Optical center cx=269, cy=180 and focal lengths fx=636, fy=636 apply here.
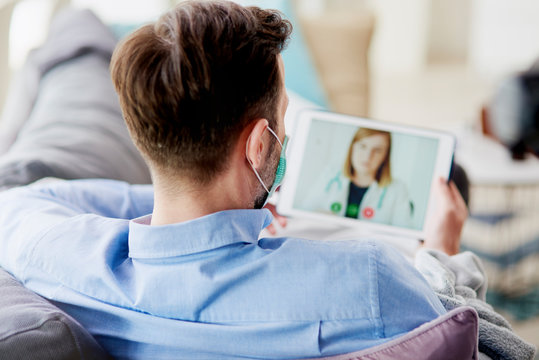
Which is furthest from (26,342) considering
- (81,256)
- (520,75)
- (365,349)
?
(520,75)

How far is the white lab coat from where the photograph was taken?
1.28 meters

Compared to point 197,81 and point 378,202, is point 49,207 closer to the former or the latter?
point 197,81

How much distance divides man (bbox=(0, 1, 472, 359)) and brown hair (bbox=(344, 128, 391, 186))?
1.50 feet

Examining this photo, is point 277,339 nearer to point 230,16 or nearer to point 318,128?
point 230,16

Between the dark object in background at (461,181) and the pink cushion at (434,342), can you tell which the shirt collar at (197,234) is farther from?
the dark object in background at (461,181)

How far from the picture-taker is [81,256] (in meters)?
0.87

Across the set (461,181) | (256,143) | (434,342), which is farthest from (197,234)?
(461,181)

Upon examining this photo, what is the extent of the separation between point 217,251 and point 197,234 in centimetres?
3

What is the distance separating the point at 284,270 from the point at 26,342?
0.31 metres

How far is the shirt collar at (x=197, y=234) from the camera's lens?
2.63 ft

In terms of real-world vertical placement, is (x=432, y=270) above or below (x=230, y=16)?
below


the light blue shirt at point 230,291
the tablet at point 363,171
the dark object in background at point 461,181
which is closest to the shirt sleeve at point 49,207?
the light blue shirt at point 230,291

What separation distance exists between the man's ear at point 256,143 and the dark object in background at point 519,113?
155 cm

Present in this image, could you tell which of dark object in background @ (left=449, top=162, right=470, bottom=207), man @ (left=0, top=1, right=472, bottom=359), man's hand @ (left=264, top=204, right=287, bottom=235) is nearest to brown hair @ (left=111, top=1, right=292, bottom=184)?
man @ (left=0, top=1, right=472, bottom=359)
